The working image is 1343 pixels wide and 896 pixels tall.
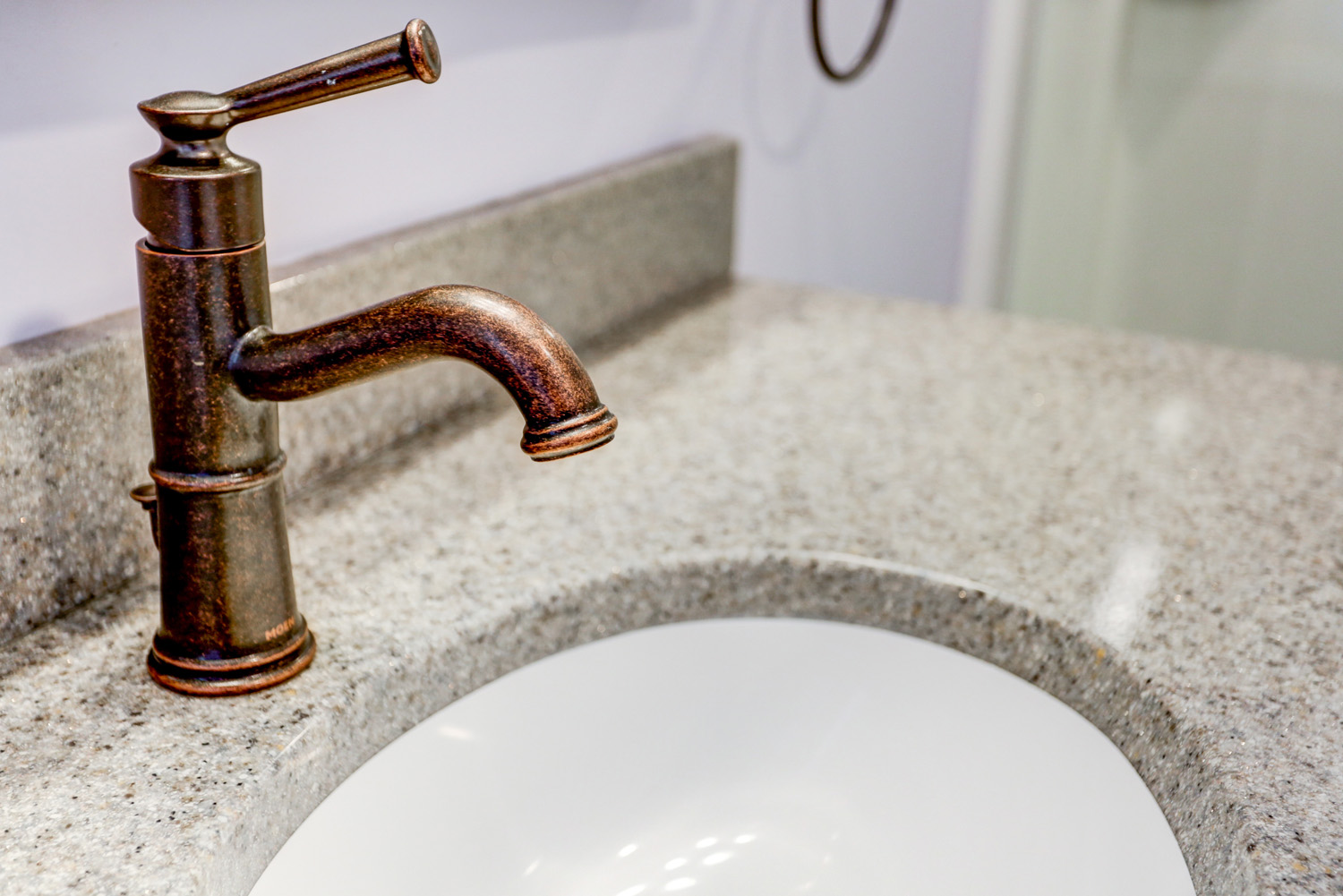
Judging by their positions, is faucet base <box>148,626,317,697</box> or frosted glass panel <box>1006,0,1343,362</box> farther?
frosted glass panel <box>1006,0,1343,362</box>

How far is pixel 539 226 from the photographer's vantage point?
0.74 meters

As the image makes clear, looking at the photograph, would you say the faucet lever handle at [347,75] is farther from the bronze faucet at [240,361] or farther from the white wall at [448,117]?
the white wall at [448,117]

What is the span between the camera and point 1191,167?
5.10 ft

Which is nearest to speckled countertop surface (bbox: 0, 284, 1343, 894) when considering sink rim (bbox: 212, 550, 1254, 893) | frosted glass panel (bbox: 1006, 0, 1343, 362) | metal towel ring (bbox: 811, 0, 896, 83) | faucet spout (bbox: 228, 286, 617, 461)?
sink rim (bbox: 212, 550, 1254, 893)

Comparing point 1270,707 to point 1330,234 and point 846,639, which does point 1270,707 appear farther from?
point 1330,234

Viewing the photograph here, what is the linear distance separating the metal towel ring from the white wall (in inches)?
1.4

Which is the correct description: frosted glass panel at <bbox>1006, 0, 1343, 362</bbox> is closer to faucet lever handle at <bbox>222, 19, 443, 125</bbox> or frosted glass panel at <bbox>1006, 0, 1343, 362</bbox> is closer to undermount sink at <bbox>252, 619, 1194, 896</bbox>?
undermount sink at <bbox>252, 619, 1194, 896</bbox>

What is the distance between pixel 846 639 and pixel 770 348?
0.32 m

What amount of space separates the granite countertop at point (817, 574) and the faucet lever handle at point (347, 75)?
0.21 m

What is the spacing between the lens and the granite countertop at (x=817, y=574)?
1.31ft

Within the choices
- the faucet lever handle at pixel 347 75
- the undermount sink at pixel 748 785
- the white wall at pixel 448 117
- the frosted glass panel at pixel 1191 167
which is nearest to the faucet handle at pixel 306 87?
the faucet lever handle at pixel 347 75

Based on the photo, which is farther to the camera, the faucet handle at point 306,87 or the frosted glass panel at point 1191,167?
the frosted glass panel at point 1191,167

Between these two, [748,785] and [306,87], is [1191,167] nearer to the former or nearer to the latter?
[748,785]

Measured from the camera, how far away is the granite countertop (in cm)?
40
